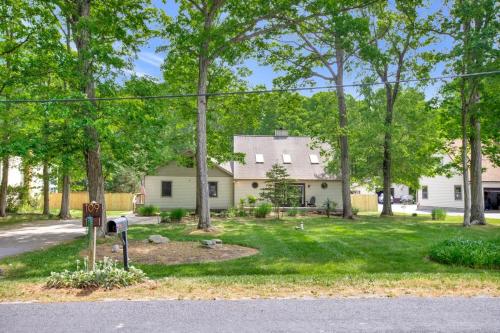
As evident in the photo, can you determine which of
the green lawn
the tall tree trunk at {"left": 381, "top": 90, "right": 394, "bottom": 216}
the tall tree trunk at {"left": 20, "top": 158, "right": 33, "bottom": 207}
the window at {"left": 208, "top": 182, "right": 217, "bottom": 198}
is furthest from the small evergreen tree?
the tall tree trunk at {"left": 20, "top": 158, "right": 33, "bottom": 207}

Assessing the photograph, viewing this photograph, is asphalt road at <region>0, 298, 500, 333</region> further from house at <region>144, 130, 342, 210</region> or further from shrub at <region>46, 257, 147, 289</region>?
house at <region>144, 130, 342, 210</region>

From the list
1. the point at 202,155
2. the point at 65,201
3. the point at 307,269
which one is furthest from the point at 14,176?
the point at 307,269

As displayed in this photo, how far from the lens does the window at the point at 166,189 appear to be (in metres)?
28.8

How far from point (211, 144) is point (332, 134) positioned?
23.4ft

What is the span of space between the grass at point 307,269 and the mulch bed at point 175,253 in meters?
0.52

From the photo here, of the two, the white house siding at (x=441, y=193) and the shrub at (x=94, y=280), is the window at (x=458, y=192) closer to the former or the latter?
the white house siding at (x=441, y=193)

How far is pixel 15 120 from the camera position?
20.1m

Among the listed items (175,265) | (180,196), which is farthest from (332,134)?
(175,265)

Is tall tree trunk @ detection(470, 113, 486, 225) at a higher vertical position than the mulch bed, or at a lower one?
higher

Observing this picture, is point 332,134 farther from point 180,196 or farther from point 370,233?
point 180,196

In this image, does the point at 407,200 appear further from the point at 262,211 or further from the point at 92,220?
the point at 92,220

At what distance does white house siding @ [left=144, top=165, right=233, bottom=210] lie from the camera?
28625mm

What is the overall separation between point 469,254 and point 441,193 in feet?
97.6

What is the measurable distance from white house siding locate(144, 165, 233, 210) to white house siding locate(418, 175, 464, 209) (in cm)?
1945
